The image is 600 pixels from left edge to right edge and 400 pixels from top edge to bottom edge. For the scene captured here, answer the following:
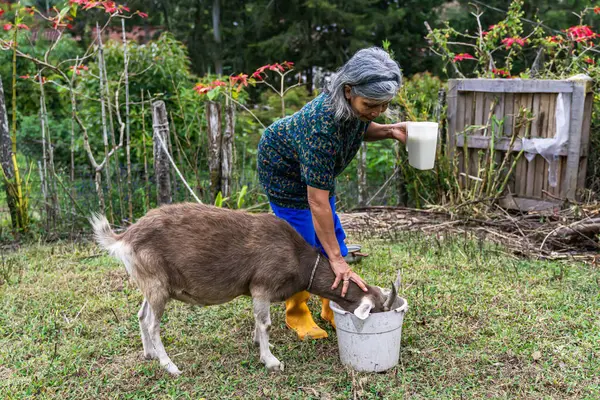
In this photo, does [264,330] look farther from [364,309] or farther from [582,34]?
[582,34]

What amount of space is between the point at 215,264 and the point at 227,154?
9.95 ft

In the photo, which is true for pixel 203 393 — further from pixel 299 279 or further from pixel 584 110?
pixel 584 110

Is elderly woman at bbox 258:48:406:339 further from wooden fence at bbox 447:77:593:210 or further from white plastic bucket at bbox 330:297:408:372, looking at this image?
wooden fence at bbox 447:77:593:210

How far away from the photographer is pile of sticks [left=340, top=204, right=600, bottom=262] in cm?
585

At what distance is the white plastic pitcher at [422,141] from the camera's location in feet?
13.1

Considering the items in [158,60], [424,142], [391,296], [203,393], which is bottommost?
[203,393]

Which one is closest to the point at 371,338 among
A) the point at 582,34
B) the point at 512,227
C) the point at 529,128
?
the point at 512,227

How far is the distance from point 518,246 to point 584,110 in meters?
1.95

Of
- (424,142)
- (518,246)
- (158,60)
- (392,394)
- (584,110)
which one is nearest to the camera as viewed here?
(392,394)

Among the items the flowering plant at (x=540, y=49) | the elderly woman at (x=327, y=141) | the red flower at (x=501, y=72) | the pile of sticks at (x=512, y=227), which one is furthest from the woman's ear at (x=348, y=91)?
the red flower at (x=501, y=72)

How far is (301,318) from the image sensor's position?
432 centimetres

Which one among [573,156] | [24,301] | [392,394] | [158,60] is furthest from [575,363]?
[158,60]

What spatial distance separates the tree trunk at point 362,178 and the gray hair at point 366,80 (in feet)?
13.7

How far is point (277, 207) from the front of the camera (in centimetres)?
417
